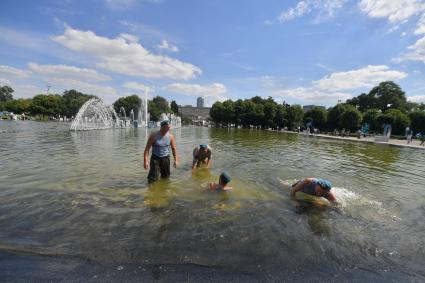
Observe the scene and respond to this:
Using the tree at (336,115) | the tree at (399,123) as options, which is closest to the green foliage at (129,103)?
the tree at (336,115)

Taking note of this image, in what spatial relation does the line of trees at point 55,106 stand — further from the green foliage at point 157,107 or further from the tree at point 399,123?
the tree at point 399,123

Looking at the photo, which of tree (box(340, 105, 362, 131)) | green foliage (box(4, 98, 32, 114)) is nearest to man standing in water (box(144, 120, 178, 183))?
tree (box(340, 105, 362, 131))

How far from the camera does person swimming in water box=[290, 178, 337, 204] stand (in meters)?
7.83

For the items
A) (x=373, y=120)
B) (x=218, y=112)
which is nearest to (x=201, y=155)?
(x=373, y=120)

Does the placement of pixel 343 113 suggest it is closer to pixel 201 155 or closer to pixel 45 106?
pixel 201 155

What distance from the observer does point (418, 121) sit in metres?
60.7

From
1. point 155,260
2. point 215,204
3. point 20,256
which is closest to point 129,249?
point 155,260

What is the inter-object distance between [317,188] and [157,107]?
14605 cm

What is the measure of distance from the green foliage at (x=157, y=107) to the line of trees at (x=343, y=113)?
28.3m

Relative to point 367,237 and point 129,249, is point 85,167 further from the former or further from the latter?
point 367,237

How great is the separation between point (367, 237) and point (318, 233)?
102cm

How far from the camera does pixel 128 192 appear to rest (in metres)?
8.12

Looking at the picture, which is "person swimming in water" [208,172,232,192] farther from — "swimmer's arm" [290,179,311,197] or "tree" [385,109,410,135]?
"tree" [385,109,410,135]

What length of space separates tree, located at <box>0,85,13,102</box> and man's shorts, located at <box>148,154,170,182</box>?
213 meters
